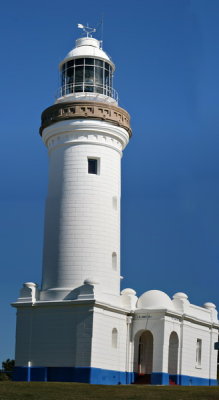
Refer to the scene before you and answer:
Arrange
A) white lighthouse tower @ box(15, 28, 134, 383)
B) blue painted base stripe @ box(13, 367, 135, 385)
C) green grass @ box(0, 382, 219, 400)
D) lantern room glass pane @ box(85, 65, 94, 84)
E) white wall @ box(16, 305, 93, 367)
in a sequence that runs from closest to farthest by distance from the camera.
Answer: green grass @ box(0, 382, 219, 400), blue painted base stripe @ box(13, 367, 135, 385), white wall @ box(16, 305, 93, 367), white lighthouse tower @ box(15, 28, 134, 383), lantern room glass pane @ box(85, 65, 94, 84)

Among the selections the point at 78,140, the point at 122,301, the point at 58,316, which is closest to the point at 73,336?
the point at 58,316

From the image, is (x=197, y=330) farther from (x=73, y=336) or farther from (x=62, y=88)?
(x=62, y=88)

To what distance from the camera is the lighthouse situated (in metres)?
34.5

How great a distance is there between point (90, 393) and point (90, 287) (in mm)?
7425

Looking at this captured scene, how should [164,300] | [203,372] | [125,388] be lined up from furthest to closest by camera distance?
1. [203,372]
2. [164,300]
3. [125,388]

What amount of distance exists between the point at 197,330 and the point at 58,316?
7949 mm

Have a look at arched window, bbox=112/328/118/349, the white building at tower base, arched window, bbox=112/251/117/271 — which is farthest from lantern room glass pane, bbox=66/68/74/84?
arched window, bbox=112/328/118/349

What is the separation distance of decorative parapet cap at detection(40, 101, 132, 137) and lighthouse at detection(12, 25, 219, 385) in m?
0.05

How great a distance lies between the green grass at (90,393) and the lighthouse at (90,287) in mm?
4234

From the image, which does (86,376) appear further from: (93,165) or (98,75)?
(98,75)

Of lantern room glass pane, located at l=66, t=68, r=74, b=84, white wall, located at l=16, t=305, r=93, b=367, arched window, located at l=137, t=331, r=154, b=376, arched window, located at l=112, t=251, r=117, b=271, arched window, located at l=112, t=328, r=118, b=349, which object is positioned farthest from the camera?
lantern room glass pane, located at l=66, t=68, r=74, b=84

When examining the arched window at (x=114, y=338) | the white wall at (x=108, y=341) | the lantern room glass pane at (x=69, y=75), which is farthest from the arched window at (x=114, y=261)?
the lantern room glass pane at (x=69, y=75)

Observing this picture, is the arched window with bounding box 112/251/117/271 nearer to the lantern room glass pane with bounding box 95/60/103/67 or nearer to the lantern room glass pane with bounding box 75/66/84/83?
the lantern room glass pane with bounding box 75/66/84/83

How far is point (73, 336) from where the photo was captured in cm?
3434
